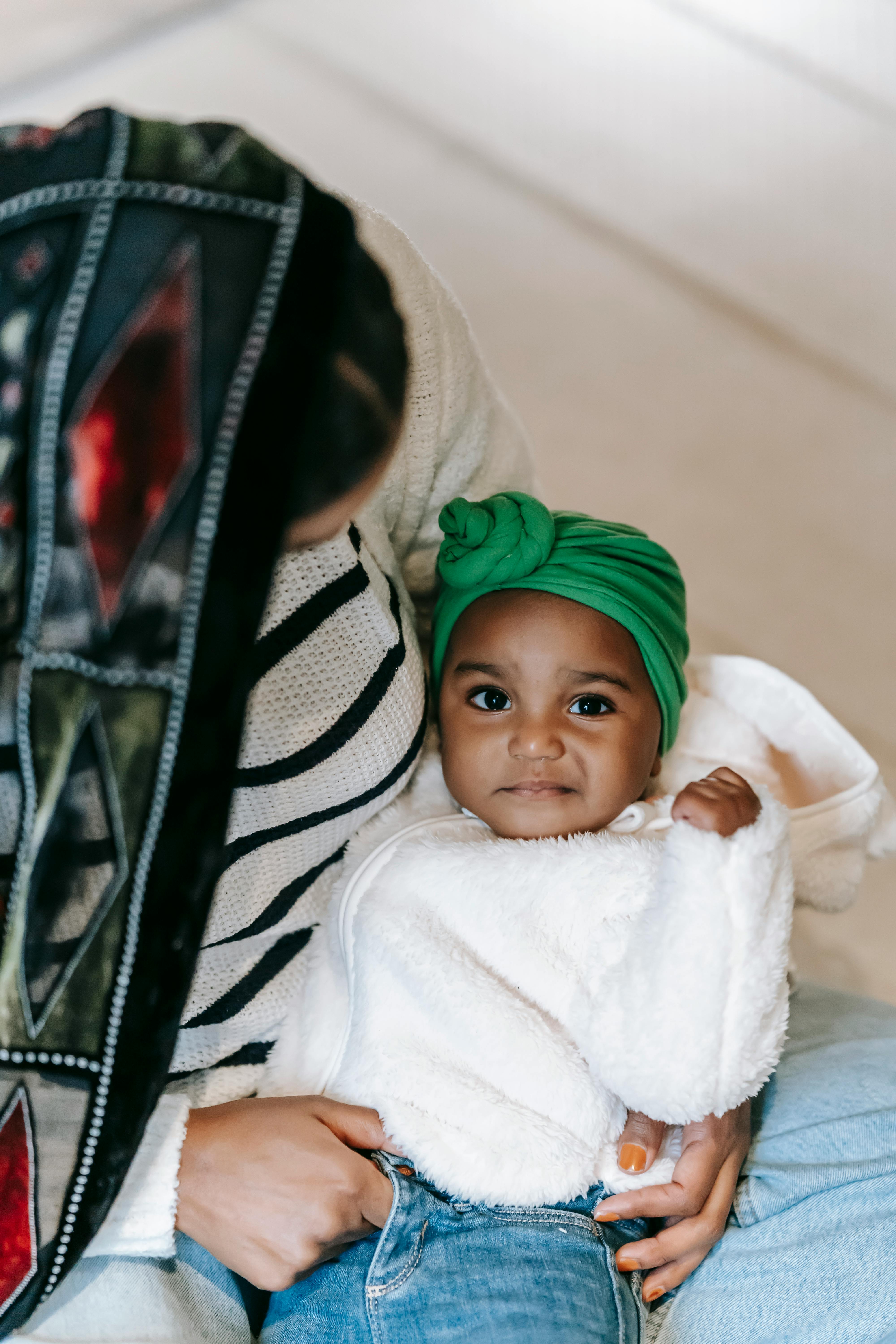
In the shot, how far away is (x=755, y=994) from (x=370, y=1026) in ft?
0.83

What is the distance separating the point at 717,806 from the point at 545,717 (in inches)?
6.1

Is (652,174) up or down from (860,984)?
up

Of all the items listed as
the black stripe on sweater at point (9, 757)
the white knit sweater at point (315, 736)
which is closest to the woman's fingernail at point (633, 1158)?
the white knit sweater at point (315, 736)

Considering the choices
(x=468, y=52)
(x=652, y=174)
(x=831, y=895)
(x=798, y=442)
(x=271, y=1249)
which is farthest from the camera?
(x=468, y=52)

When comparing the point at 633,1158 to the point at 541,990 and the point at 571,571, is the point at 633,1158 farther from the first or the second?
the point at 571,571

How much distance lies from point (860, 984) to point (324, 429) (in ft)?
3.22

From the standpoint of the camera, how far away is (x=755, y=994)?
27.8 inches

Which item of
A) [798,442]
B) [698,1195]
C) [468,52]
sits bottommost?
[698,1195]

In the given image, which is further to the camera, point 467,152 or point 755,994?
point 467,152

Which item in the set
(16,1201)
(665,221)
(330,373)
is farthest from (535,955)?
(665,221)

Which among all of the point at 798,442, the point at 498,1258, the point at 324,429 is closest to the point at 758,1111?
the point at 498,1258

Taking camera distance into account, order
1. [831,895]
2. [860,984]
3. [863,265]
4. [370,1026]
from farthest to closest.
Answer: [863,265], [860,984], [831,895], [370,1026]

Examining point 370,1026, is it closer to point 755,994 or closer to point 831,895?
point 755,994

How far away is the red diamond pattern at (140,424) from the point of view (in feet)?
1.37
